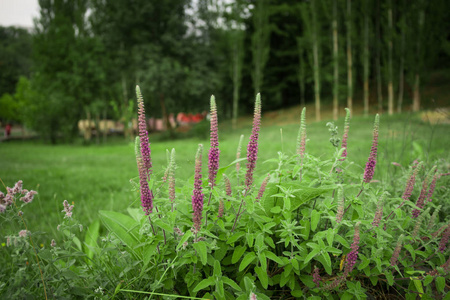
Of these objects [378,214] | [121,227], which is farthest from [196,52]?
[378,214]

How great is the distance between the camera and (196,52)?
22.0 meters

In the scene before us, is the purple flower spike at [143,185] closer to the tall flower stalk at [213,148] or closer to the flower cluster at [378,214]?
the tall flower stalk at [213,148]

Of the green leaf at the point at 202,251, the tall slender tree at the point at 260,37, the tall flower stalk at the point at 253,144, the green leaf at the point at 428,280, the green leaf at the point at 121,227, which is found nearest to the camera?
the green leaf at the point at 202,251

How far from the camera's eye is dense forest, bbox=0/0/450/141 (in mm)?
18578

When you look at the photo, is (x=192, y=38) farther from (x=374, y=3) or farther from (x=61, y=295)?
(x=61, y=295)

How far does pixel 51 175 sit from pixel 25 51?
102 ft

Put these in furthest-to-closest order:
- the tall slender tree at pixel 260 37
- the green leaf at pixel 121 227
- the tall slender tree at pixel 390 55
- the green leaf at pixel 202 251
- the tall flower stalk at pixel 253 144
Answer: the tall slender tree at pixel 260 37
the tall slender tree at pixel 390 55
the green leaf at pixel 121 227
the tall flower stalk at pixel 253 144
the green leaf at pixel 202 251

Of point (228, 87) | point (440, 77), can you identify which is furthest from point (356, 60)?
point (228, 87)

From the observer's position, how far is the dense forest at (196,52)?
731 inches

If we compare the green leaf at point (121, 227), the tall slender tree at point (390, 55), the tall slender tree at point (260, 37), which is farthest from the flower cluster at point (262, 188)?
the tall slender tree at point (260, 37)

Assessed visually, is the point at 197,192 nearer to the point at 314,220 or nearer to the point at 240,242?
the point at 240,242

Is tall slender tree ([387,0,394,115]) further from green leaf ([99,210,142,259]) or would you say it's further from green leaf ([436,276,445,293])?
green leaf ([99,210,142,259])

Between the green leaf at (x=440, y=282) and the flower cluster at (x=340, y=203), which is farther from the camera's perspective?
the green leaf at (x=440, y=282)

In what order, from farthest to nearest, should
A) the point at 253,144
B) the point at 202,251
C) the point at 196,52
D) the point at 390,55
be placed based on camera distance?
the point at 196,52 → the point at 390,55 → the point at 253,144 → the point at 202,251
